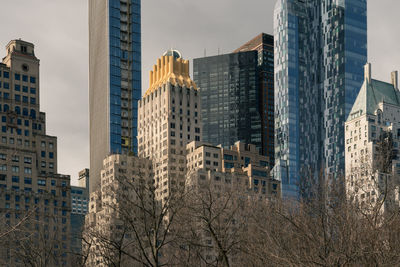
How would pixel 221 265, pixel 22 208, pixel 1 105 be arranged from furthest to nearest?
pixel 1 105
pixel 22 208
pixel 221 265

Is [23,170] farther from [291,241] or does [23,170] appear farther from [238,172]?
[291,241]

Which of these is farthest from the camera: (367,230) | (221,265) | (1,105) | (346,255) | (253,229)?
(1,105)

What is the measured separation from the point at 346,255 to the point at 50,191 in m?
158

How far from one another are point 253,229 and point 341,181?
10728 mm

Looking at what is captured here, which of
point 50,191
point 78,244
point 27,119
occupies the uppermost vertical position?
point 27,119

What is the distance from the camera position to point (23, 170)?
19212 cm

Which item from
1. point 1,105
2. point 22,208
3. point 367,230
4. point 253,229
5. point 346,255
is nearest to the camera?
point 346,255

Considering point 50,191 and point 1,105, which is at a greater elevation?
point 1,105

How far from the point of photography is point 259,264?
5850 centimetres

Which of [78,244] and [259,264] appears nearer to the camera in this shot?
[259,264]

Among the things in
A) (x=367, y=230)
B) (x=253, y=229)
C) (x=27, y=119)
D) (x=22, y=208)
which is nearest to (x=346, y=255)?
(x=367, y=230)

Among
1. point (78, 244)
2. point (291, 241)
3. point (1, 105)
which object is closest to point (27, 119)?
point (1, 105)

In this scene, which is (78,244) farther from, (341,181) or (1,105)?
(341,181)

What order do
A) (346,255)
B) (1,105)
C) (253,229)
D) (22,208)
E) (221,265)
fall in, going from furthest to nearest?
(1,105), (22,208), (253,229), (221,265), (346,255)
